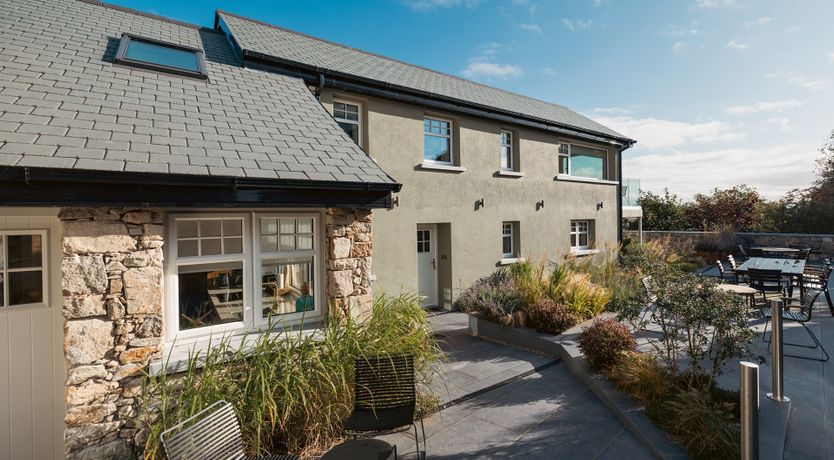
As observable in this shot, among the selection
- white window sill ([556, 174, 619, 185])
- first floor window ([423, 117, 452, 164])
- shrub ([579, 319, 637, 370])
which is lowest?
shrub ([579, 319, 637, 370])

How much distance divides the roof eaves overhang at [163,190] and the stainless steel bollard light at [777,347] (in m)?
5.40

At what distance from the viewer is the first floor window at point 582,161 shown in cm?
1512

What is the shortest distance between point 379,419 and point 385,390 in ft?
1.13

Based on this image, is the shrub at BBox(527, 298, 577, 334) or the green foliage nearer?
the shrub at BBox(527, 298, 577, 334)

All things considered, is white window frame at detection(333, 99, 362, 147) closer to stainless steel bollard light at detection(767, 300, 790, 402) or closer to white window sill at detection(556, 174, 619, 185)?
white window sill at detection(556, 174, 619, 185)

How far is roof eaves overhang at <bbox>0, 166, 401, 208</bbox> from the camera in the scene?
3.72 metres

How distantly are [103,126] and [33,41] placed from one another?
3503 mm

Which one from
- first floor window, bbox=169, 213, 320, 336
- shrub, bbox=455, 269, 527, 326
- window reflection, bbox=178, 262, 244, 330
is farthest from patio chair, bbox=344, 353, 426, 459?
shrub, bbox=455, 269, 527, 326

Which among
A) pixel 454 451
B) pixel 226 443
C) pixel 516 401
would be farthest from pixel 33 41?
pixel 516 401

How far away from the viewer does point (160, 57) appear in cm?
720

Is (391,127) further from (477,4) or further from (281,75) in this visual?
(477,4)

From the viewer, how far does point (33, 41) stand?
634 centimetres

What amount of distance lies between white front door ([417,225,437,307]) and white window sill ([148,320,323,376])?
20.0 feet

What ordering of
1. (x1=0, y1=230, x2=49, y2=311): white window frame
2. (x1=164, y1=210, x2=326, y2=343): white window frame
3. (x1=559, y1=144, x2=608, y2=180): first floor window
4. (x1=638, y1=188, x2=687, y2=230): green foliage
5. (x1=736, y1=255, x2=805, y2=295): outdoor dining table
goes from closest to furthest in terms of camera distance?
(x1=0, y1=230, x2=49, y2=311): white window frame → (x1=164, y1=210, x2=326, y2=343): white window frame → (x1=736, y1=255, x2=805, y2=295): outdoor dining table → (x1=559, y1=144, x2=608, y2=180): first floor window → (x1=638, y1=188, x2=687, y2=230): green foliage
